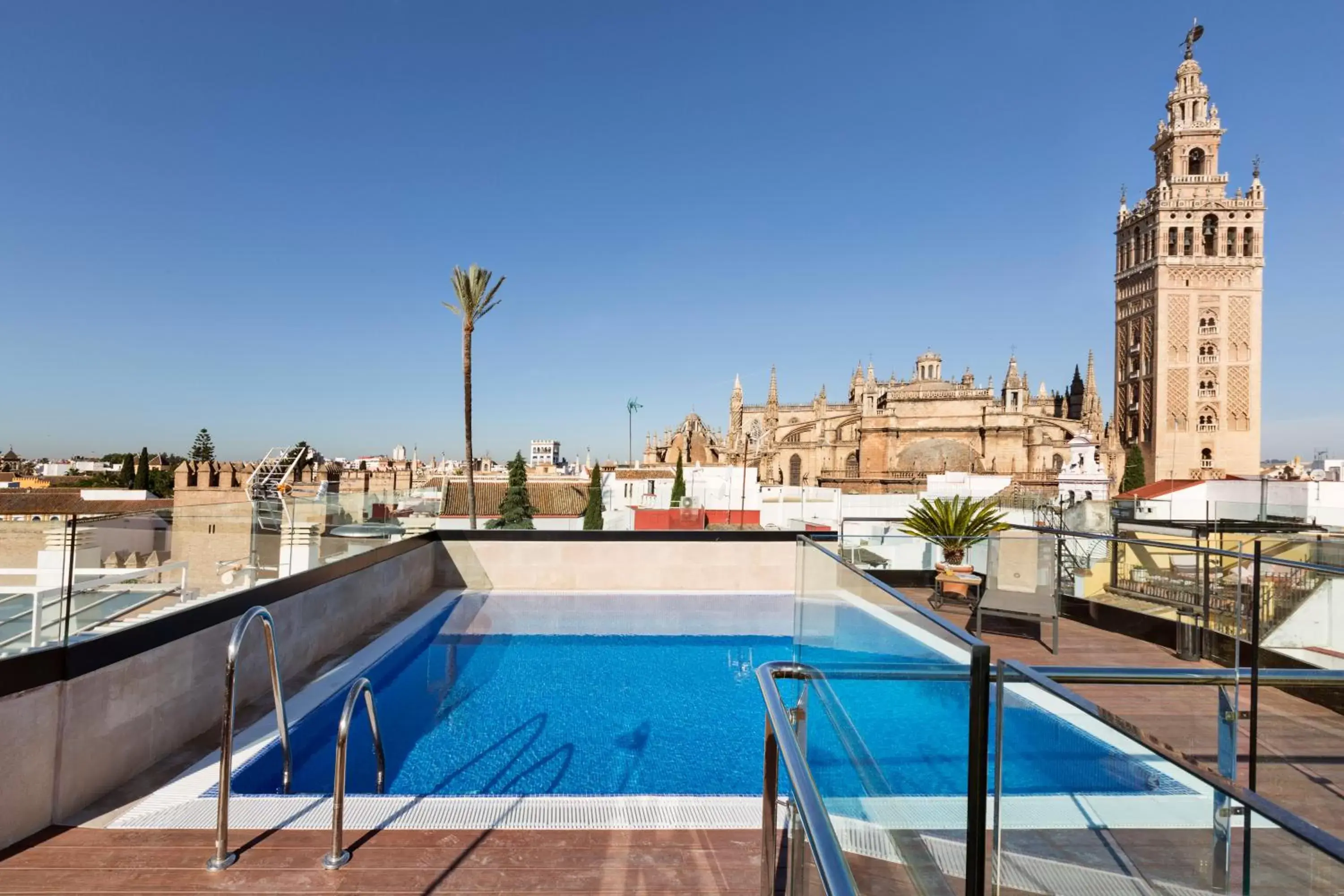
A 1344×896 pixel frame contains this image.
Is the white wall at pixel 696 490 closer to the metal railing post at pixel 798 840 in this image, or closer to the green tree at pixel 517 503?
the green tree at pixel 517 503

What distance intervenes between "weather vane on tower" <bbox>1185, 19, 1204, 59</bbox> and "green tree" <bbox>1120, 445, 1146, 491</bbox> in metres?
31.8

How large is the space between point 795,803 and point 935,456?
174 ft

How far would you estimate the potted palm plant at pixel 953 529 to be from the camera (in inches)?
278

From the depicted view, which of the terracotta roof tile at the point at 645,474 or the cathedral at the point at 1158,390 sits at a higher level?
the cathedral at the point at 1158,390

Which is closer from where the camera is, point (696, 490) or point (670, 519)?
point (670, 519)

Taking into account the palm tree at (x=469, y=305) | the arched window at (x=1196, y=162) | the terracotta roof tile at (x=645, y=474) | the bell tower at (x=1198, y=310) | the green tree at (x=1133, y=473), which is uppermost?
the arched window at (x=1196, y=162)

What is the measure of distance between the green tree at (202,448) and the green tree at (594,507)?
48332 mm

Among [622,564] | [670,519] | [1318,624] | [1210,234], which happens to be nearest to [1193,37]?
[1210,234]

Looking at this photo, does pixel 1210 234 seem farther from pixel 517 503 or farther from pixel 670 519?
pixel 670 519

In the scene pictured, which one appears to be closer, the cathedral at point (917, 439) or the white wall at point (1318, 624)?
the white wall at point (1318, 624)

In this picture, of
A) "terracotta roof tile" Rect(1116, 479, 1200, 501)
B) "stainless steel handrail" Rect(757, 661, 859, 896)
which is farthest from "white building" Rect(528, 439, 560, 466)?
"stainless steel handrail" Rect(757, 661, 859, 896)

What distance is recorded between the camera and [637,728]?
5.75 m

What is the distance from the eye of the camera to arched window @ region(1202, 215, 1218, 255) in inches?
1921

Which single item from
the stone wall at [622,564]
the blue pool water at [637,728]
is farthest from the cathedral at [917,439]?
the blue pool water at [637,728]
